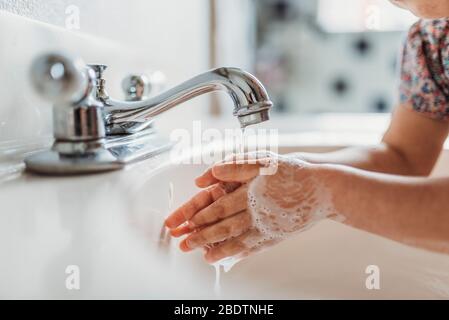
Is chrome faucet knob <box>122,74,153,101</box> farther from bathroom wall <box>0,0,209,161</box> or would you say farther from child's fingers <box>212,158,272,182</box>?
child's fingers <box>212,158,272,182</box>

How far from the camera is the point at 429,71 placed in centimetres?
78

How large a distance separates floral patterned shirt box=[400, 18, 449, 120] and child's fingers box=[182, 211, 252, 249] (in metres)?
0.42

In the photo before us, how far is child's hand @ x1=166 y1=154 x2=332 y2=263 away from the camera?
18.8 inches

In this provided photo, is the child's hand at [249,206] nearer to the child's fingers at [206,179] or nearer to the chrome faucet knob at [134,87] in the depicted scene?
the child's fingers at [206,179]

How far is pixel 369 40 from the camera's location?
191cm

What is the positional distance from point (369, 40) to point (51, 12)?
1556 mm

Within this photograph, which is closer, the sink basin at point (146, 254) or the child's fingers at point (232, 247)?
the sink basin at point (146, 254)

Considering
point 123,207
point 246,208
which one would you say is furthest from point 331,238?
point 123,207

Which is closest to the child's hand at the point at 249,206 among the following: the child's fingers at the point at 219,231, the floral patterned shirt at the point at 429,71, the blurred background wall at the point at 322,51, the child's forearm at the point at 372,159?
the child's fingers at the point at 219,231

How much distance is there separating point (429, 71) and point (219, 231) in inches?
18.8

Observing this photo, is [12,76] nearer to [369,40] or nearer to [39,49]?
[39,49]

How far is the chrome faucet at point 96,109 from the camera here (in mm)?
344

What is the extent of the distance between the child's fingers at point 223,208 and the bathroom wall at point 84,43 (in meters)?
0.19

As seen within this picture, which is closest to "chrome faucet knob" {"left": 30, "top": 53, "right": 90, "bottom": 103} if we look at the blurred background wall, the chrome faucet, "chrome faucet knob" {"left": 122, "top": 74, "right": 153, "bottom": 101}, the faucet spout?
the chrome faucet
